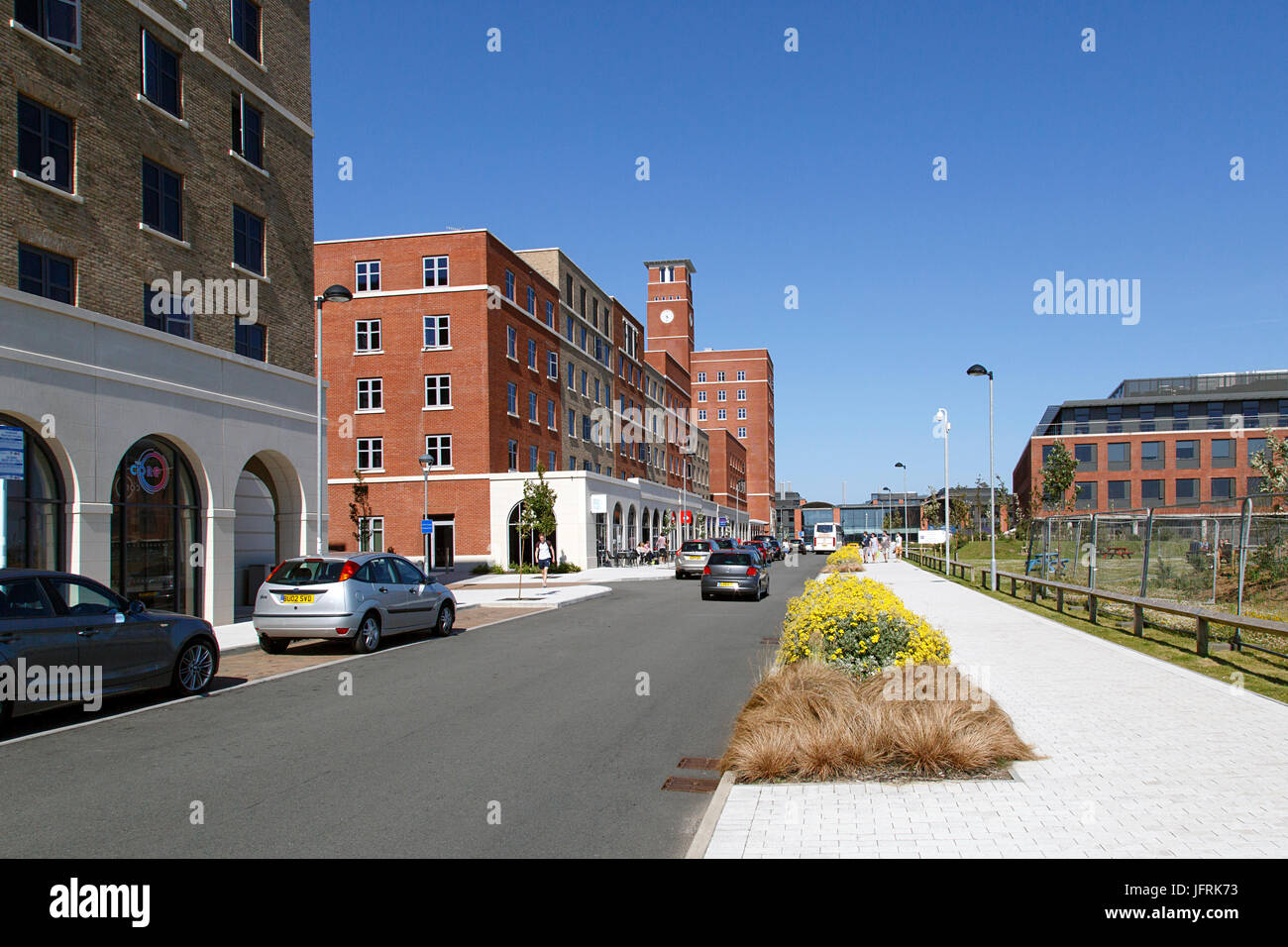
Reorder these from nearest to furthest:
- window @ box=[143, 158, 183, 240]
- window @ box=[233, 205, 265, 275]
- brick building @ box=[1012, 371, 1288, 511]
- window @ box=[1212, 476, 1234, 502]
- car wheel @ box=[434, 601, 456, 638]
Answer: car wheel @ box=[434, 601, 456, 638]
window @ box=[143, 158, 183, 240]
window @ box=[233, 205, 265, 275]
window @ box=[1212, 476, 1234, 502]
brick building @ box=[1012, 371, 1288, 511]

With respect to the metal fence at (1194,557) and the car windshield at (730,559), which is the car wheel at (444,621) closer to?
the car windshield at (730,559)

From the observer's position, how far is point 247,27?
2352 cm

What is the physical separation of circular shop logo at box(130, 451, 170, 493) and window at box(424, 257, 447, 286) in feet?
90.8

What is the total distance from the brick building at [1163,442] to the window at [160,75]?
6661 cm

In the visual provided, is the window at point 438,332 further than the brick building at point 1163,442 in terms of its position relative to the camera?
Answer: No

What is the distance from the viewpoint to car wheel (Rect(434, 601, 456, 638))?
1812 centimetres

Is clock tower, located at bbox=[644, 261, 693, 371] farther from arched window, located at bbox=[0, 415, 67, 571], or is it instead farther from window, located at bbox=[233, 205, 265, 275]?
arched window, located at bbox=[0, 415, 67, 571]

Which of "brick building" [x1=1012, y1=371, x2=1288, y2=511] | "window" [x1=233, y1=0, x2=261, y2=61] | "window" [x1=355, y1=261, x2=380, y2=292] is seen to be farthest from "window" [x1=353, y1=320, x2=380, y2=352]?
"brick building" [x1=1012, y1=371, x2=1288, y2=511]

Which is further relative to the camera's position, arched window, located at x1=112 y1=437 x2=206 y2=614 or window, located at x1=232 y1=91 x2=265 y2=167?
window, located at x1=232 y1=91 x2=265 y2=167

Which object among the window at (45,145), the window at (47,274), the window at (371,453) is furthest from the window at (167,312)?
the window at (371,453)

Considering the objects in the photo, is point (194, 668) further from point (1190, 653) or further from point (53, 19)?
point (1190, 653)

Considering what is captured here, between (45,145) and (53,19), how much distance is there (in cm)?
230

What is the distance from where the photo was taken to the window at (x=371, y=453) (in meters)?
45.7
